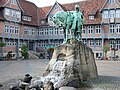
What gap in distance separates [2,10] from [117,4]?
23241 mm

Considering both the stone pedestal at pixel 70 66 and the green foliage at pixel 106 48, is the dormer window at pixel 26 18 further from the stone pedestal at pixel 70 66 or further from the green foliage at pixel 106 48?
the stone pedestal at pixel 70 66

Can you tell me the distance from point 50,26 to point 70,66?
126 feet

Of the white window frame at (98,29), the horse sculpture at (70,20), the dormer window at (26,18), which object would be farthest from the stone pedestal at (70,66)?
the dormer window at (26,18)

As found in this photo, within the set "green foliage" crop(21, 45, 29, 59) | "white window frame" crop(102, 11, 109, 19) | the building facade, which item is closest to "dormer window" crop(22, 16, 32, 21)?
the building facade

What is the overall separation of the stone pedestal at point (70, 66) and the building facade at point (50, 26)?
100.0ft

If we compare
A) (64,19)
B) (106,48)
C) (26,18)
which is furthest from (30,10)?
(64,19)

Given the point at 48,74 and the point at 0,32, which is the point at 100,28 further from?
the point at 48,74

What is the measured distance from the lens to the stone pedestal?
13.1m

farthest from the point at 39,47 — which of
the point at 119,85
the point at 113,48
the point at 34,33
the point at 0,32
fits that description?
the point at 119,85

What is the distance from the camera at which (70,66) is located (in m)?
13.4

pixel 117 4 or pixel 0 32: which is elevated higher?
pixel 117 4

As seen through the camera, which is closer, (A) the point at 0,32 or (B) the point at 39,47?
(A) the point at 0,32

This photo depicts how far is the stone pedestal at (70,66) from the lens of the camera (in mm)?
13148

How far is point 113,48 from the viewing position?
4419 cm
